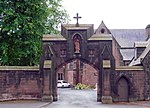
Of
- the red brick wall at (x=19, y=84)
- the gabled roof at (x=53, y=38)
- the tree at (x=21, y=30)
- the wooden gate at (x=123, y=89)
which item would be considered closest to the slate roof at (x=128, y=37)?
the tree at (x=21, y=30)

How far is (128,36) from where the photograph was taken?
2731 inches

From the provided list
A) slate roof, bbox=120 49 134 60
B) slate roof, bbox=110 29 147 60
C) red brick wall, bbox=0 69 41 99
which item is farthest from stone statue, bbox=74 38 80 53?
A: slate roof, bbox=110 29 147 60

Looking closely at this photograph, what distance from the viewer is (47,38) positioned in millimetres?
31719

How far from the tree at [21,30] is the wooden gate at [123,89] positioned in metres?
9.82

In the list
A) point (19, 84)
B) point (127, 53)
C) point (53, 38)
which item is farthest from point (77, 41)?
point (127, 53)

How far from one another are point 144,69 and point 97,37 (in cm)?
536

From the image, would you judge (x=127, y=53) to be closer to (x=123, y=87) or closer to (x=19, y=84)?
(x=123, y=87)

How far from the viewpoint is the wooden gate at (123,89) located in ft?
102

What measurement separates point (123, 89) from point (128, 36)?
39.3m

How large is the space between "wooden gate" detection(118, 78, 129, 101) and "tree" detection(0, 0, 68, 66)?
982 centimetres

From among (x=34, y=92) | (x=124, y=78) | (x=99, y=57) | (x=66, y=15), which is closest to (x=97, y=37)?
(x=99, y=57)

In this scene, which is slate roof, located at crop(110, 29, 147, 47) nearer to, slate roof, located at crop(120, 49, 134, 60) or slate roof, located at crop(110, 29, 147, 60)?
slate roof, located at crop(110, 29, 147, 60)

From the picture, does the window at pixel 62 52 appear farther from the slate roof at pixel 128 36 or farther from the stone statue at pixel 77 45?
the slate roof at pixel 128 36

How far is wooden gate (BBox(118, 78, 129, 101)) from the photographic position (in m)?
31.1
